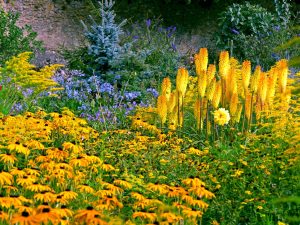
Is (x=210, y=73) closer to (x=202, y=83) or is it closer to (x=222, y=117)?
(x=202, y=83)

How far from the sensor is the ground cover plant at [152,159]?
3500mm

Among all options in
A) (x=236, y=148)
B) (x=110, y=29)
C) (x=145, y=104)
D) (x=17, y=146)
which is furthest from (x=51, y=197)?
(x=110, y=29)

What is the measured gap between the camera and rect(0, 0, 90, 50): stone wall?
1705 centimetres

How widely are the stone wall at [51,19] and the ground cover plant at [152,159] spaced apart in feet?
29.2

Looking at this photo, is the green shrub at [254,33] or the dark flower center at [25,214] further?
the green shrub at [254,33]

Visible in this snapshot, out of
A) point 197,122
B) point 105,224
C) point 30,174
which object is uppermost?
point 197,122

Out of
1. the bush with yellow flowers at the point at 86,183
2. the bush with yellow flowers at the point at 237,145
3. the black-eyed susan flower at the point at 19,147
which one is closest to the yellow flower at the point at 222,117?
the bush with yellow flowers at the point at 237,145

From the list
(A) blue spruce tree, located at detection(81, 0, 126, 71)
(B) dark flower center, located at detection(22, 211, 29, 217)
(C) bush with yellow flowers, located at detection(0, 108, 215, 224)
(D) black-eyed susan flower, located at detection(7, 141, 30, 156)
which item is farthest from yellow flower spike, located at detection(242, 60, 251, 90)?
(B) dark flower center, located at detection(22, 211, 29, 217)

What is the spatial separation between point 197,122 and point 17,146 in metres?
2.65

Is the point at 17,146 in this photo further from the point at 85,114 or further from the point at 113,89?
the point at 113,89

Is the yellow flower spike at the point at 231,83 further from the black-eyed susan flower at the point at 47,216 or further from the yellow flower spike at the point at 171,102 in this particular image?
the black-eyed susan flower at the point at 47,216

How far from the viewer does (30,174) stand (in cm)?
388

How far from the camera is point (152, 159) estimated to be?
5.08 m

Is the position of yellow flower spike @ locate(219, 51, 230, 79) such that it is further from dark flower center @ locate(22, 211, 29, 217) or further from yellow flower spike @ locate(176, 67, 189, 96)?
dark flower center @ locate(22, 211, 29, 217)
